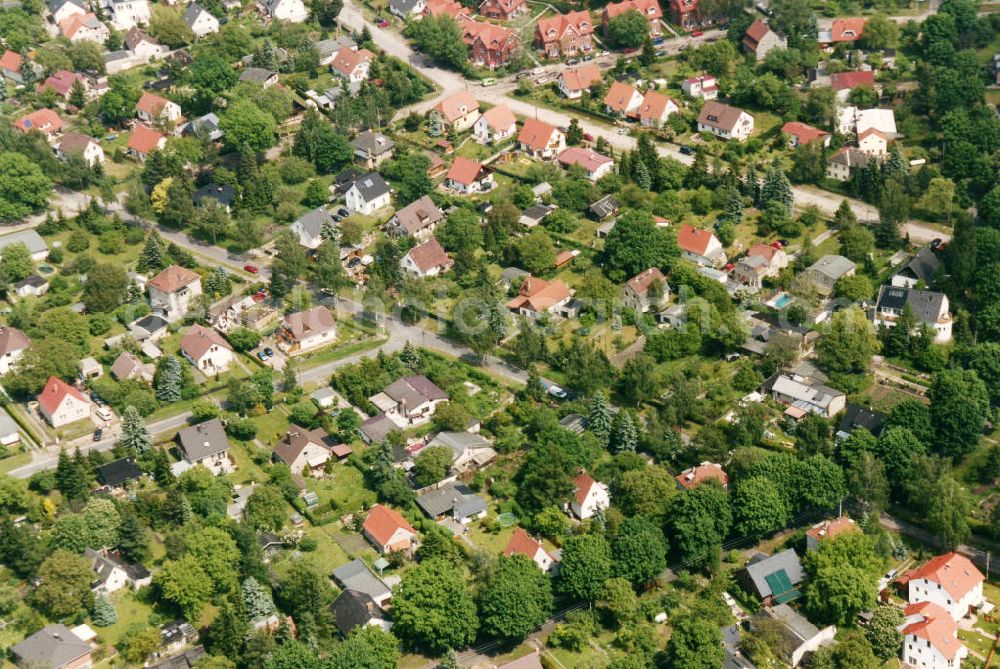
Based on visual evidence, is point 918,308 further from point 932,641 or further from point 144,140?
point 144,140

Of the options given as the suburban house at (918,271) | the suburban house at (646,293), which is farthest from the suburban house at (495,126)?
the suburban house at (918,271)

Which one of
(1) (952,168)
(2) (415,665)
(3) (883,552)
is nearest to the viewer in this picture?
(2) (415,665)

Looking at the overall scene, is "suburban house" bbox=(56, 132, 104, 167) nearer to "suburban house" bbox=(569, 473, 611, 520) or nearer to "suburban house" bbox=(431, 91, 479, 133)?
"suburban house" bbox=(431, 91, 479, 133)

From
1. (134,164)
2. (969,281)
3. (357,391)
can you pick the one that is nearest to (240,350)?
(357,391)

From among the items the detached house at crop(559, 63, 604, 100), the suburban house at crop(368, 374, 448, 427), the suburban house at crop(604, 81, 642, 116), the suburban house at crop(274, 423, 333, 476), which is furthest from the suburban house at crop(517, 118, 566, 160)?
the suburban house at crop(274, 423, 333, 476)

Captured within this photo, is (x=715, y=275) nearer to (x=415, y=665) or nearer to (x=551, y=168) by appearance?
(x=551, y=168)

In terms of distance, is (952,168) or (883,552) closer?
(883,552)

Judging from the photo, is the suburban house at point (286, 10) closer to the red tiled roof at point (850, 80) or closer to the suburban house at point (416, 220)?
the suburban house at point (416, 220)
